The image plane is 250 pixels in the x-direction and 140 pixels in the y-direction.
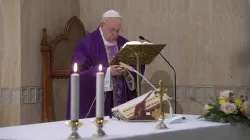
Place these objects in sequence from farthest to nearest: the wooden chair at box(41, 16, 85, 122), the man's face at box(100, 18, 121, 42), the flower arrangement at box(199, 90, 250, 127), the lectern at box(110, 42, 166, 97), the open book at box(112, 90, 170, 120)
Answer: the wooden chair at box(41, 16, 85, 122) < the man's face at box(100, 18, 121, 42) < the lectern at box(110, 42, 166, 97) < the flower arrangement at box(199, 90, 250, 127) < the open book at box(112, 90, 170, 120)

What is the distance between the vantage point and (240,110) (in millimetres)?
3809

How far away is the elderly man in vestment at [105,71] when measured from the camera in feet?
18.8

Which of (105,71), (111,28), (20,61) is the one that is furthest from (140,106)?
(20,61)

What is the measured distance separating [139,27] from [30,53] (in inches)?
61.4

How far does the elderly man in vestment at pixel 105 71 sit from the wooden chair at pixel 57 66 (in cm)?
102

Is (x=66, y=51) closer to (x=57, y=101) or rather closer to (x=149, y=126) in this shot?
(x=57, y=101)

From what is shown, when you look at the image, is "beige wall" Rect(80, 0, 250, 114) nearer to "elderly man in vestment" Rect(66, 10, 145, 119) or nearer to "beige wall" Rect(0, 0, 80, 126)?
"elderly man in vestment" Rect(66, 10, 145, 119)

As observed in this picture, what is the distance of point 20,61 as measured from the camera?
677cm

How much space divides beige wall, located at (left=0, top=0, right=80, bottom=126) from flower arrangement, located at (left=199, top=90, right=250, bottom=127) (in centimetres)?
351

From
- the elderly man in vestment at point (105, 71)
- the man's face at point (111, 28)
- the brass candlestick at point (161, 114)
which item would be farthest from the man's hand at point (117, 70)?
the brass candlestick at point (161, 114)

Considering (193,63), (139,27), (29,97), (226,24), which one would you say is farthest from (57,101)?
(226,24)

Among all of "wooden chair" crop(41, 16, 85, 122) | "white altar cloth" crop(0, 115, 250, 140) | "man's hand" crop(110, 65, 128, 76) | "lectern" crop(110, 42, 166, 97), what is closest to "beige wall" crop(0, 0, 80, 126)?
"wooden chair" crop(41, 16, 85, 122)

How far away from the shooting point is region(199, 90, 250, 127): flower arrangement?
3768mm

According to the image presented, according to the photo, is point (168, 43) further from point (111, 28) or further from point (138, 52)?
point (138, 52)
